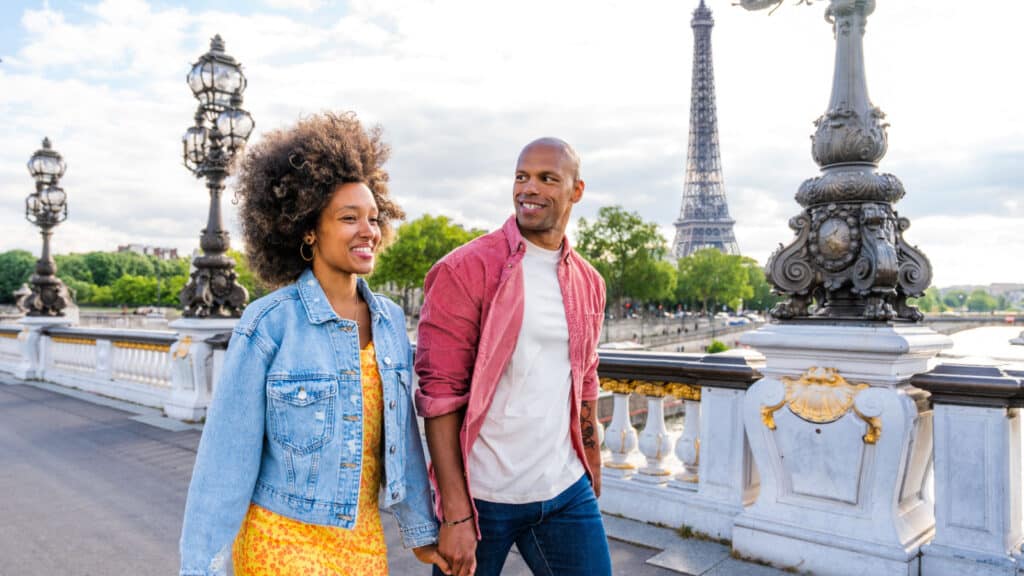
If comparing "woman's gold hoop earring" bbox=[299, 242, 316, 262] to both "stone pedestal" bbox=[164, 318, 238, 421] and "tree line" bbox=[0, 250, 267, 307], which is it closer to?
"stone pedestal" bbox=[164, 318, 238, 421]

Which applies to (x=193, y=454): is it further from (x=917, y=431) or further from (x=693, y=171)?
(x=693, y=171)

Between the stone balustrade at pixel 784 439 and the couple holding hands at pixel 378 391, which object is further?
the stone balustrade at pixel 784 439

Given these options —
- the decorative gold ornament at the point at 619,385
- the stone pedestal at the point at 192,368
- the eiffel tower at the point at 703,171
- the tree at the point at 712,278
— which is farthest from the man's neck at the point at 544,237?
the eiffel tower at the point at 703,171

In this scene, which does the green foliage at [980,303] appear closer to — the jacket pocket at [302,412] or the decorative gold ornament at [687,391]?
the decorative gold ornament at [687,391]

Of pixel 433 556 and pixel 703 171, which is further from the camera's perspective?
pixel 703 171

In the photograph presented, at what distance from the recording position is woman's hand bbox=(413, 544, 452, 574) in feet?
7.23

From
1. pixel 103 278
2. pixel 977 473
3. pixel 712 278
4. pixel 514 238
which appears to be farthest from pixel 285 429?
pixel 103 278

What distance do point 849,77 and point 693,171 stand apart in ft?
357

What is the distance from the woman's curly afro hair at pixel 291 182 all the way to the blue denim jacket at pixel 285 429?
168 mm

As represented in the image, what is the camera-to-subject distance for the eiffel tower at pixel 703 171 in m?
108

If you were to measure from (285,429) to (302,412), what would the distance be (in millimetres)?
61

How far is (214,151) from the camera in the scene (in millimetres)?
10375

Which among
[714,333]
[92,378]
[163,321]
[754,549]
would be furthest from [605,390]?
[714,333]

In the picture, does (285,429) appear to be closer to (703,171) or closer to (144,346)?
(144,346)
